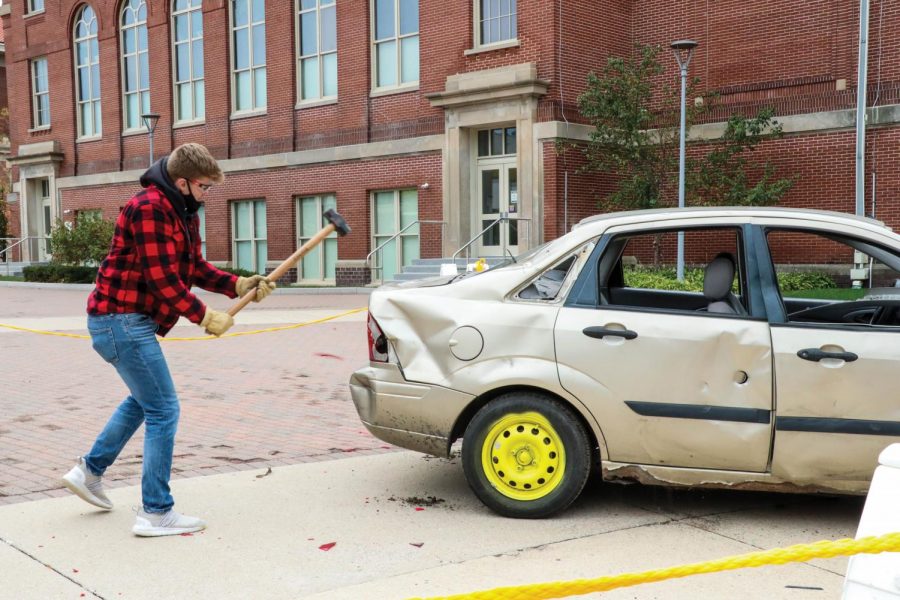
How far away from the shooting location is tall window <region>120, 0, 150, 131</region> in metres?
33.2

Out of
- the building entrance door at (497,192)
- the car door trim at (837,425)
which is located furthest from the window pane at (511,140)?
the car door trim at (837,425)

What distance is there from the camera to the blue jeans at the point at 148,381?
472 centimetres

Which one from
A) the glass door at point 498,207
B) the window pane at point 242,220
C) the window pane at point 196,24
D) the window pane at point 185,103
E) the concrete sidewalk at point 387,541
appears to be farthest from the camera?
the window pane at point 185,103

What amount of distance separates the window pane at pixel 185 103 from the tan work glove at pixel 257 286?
92.9ft

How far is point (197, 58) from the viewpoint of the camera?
31422 mm

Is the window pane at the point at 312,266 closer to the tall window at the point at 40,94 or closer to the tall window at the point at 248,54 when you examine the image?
the tall window at the point at 248,54

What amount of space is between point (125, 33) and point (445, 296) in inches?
1267

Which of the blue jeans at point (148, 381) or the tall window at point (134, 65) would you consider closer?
the blue jeans at point (148, 381)

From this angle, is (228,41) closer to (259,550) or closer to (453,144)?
(453,144)

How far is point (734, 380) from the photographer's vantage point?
4.84m

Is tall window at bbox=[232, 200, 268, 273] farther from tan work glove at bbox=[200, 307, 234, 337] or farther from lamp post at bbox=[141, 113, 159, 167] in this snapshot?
tan work glove at bbox=[200, 307, 234, 337]

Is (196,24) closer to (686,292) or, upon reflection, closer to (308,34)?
(308,34)

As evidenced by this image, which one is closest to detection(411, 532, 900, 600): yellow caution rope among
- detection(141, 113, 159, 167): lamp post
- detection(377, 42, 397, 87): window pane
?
detection(377, 42, 397, 87): window pane

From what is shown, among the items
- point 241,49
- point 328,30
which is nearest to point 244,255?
point 241,49
